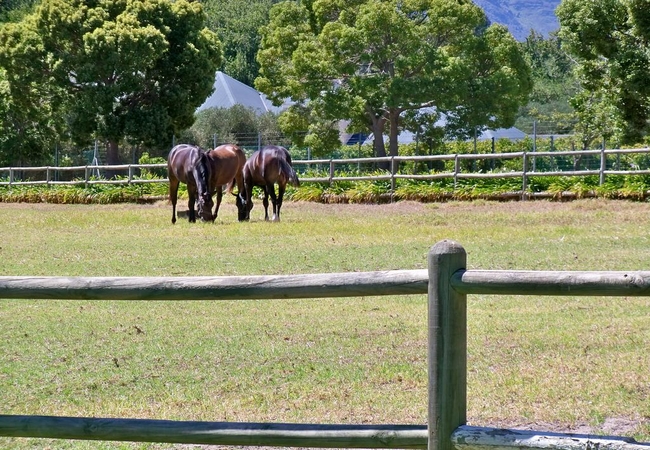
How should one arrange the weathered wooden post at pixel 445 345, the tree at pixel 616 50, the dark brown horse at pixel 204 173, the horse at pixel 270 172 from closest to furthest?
the weathered wooden post at pixel 445 345
the dark brown horse at pixel 204 173
the horse at pixel 270 172
the tree at pixel 616 50

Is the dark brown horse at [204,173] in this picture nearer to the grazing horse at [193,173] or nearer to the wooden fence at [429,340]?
the grazing horse at [193,173]

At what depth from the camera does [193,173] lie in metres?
22.3

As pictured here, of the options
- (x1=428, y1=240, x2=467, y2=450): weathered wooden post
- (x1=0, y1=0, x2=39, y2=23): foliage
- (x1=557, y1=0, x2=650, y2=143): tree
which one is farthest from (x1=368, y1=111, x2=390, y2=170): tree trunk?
(x1=428, y1=240, x2=467, y2=450): weathered wooden post

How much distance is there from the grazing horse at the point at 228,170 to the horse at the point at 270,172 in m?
0.25

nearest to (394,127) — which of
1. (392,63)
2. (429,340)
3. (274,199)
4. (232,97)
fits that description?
(392,63)

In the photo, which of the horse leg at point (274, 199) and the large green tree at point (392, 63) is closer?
the horse leg at point (274, 199)

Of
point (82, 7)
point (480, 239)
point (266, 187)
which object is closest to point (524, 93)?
point (82, 7)

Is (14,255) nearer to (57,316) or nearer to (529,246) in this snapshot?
(57,316)

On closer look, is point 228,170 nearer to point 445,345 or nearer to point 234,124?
point 445,345

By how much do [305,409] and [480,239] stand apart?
11.8m

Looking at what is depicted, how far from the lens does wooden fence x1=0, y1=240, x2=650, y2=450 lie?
13.3ft

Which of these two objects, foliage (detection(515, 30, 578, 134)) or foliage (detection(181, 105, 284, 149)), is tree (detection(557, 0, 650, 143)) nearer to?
foliage (detection(181, 105, 284, 149))

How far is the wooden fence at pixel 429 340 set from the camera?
160 inches

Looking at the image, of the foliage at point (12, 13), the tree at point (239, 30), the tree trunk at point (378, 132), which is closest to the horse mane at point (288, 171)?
the tree trunk at point (378, 132)
